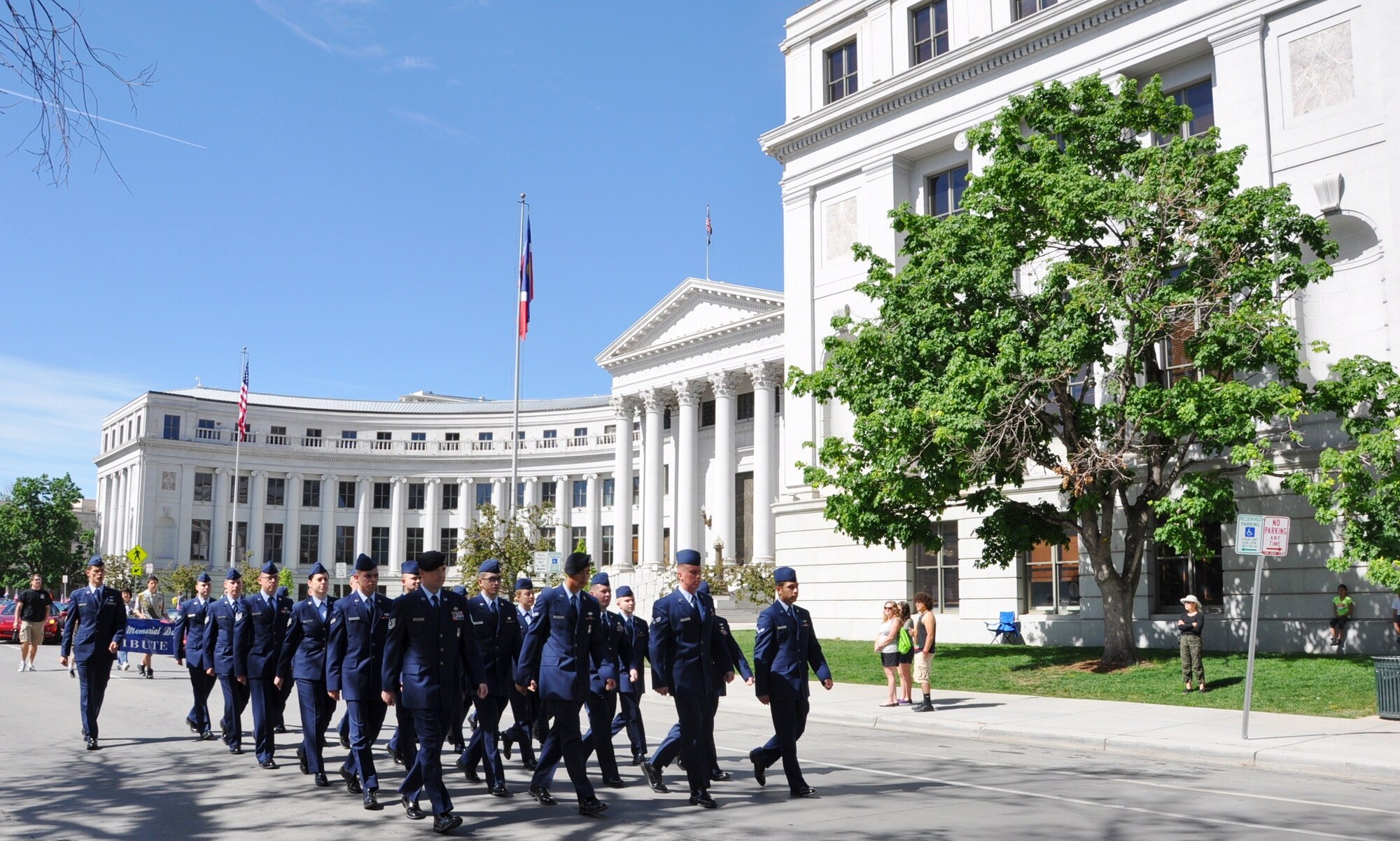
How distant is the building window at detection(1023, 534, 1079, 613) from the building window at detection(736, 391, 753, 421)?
3422 cm

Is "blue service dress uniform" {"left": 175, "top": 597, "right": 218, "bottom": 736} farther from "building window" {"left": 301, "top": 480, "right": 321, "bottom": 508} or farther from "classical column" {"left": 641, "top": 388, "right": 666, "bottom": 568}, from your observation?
"building window" {"left": 301, "top": 480, "right": 321, "bottom": 508}

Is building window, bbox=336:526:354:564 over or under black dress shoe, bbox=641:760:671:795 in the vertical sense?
over

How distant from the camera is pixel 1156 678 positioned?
2227 cm

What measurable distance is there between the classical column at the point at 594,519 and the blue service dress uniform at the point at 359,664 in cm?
7549

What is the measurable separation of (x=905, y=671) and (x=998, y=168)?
1091cm

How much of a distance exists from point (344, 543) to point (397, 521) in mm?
5926

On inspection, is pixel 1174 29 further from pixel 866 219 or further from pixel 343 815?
pixel 343 815

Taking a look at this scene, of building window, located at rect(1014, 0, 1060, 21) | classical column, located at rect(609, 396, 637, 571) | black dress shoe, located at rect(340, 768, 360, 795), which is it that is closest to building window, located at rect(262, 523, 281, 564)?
classical column, located at rect(609, 396, 637, 571)

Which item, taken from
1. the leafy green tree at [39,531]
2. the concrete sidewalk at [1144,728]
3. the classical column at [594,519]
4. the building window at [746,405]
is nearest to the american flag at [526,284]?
the concrete sidewalk at [1144,728]

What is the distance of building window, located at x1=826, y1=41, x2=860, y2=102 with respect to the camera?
3831 centimetres

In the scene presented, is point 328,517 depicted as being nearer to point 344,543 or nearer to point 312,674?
point 344,543

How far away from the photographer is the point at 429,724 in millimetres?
9234

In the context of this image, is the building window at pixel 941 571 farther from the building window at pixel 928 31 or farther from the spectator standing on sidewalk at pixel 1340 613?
the building window at pixel 928 31

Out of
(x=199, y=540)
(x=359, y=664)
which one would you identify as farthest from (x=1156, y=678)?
(x=199, y=540)
